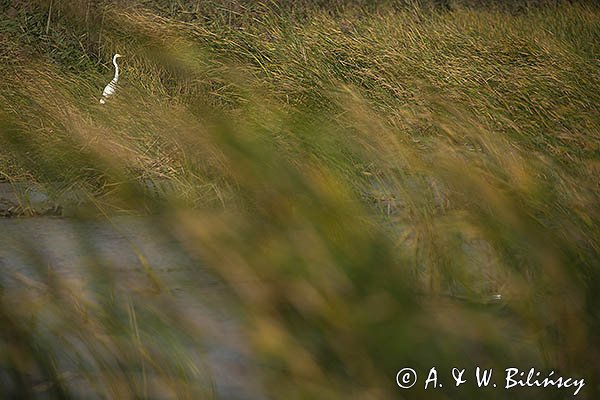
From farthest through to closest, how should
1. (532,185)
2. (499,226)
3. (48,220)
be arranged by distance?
1. (48,220)
2. (532,185)
3. (499,226)

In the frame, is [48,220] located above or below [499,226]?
below

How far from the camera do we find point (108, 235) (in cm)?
212

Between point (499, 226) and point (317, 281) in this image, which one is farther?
point (499, 226)

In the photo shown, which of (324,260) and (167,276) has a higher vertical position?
(324,260)

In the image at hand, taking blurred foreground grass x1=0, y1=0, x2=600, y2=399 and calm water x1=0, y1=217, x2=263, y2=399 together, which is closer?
blurred foreground grass x1=0, y1=0, x2=600, y2=399

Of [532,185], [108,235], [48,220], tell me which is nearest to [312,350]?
[532,185]

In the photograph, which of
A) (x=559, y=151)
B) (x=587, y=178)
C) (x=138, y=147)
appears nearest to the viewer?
(x=587, y=178)

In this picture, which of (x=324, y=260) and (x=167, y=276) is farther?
(x=167, y=276)

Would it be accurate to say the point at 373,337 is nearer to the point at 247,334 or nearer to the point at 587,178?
the point at 247,334

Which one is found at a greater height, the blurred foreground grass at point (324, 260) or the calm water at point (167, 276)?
the blurred foreground grass at point (324, 260)

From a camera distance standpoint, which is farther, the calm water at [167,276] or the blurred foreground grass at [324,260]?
the calm water at [167,276]

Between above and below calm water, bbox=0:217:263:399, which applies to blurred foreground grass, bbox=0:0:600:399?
above

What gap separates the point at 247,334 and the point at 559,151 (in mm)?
1212

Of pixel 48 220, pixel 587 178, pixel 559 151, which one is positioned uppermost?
pixel 587 178
